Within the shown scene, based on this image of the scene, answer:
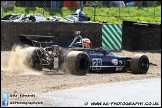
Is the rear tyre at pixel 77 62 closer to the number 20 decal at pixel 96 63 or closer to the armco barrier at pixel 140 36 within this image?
the number 20 decal at pixel 96 63

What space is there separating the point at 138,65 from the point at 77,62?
246 centimetres

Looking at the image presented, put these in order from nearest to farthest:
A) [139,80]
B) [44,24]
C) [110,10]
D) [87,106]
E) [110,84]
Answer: [87,106] < [110,84] < [139,80] < [44,24] < [110,10]

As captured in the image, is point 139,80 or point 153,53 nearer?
point 139,80

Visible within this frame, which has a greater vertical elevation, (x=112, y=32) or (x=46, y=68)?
(x=112, y=32)

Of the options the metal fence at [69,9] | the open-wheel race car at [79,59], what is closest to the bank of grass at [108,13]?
the metal fence at [69,9]

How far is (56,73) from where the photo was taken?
44.4 feet

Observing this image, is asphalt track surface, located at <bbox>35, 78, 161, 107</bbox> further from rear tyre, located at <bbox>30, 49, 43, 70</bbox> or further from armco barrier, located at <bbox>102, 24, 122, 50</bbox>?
armco barrier, located at <bbox>102, 24, 122, 50</bbox>

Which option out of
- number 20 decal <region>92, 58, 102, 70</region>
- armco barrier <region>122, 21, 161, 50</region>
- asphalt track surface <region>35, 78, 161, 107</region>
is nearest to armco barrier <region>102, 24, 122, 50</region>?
armco barrier <region>122, 21, 161, 50</region>

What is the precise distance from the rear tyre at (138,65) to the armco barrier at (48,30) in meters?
Result: 4.03

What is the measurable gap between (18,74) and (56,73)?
1.32 meters

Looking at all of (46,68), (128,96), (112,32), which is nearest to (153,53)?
(112,32)

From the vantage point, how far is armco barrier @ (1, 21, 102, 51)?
1748 centimetres

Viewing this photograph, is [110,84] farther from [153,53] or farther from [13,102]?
[153,53]

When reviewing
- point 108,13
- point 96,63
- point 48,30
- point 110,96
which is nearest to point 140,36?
point 108,13
